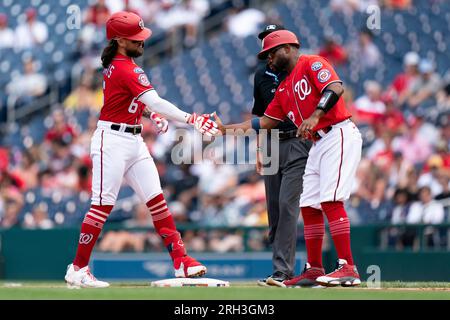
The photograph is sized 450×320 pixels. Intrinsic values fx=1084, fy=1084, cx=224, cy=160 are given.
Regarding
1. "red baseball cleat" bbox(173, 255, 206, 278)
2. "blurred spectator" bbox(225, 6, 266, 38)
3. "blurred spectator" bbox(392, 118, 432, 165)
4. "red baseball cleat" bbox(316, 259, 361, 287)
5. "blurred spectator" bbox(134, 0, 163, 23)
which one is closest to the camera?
"red baseball cleat" bbox(316, 259, 361, 287)

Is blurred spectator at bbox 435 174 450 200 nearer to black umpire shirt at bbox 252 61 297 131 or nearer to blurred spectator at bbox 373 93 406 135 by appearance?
blurred spectator at bbox 373 93 406 135

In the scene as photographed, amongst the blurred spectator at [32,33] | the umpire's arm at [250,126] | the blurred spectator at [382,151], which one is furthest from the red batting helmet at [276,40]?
the blurred spectator at [32,33]

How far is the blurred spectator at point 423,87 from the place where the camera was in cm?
1439

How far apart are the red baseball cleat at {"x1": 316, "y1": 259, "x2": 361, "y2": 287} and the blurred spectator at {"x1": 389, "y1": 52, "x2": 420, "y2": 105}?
7.27 m

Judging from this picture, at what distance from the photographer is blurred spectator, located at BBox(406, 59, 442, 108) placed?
47.2ft

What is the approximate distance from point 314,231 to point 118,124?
162 cm

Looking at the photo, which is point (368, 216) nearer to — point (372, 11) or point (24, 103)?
point (372, 11)

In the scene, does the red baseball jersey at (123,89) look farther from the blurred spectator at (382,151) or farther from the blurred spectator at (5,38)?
the blurred spectator at (5,38)

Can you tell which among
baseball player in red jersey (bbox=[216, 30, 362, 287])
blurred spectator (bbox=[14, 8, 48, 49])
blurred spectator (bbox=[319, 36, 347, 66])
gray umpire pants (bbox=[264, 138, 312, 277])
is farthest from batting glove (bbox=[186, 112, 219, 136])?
blurred spectator (bbox=[14, 8, 48, 49])

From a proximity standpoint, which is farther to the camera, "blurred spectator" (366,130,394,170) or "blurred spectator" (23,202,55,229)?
"blurred spectator" (23,202,55,229)

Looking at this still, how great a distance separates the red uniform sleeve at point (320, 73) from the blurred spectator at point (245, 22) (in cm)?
942

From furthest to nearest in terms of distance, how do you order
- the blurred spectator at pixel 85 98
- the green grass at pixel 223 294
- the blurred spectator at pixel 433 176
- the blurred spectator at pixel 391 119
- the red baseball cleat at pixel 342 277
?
the blurred spectator at pixel 85 98, the blurred spectator at pixel 391 119, the blurred spectator at pixel 433 176, the red baseball cleat at pixel 342 277, the green grass at pixel 223 294

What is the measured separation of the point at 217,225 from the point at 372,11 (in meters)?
4.56
